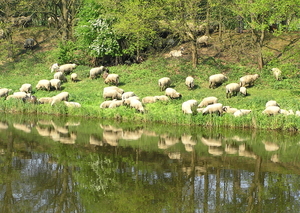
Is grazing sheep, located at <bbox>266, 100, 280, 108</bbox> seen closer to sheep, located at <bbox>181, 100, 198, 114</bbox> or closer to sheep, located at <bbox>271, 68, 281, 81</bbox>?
sheep, located at <bbox>181, 100, 198, 114</bbox>

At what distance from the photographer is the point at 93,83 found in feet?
100

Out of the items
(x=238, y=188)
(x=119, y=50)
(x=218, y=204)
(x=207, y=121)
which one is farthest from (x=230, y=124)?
(x=119, y=50)

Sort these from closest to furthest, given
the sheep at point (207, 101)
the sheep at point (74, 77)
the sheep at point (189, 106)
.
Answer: the sheep at point (189, 106) → the sheep at point (207, 101) → the sheep at point (74, 77)

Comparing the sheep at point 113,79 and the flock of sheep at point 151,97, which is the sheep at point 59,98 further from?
the sheep at point 113,79

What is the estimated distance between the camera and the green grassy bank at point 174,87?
2153cm

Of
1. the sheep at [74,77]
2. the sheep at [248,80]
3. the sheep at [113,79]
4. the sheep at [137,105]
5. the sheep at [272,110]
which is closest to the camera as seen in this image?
the sheep at [272,110]

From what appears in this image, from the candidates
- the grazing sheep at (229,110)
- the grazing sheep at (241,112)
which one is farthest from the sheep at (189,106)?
the grazing sheep at (241,112)

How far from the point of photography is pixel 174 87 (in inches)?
1110

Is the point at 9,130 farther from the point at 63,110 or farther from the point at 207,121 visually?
the point at 207,121

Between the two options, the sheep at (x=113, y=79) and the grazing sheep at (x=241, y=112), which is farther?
the sheep at (x=113, y=79)

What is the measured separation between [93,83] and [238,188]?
20.0 metres

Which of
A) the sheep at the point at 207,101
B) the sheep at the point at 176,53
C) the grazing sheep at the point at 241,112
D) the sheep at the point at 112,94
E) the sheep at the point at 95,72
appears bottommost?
the grazing sheep at the point at 241,112

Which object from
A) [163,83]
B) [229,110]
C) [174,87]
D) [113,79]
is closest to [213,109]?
[229,110]

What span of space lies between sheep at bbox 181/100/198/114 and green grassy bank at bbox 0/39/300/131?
0.93 ft
